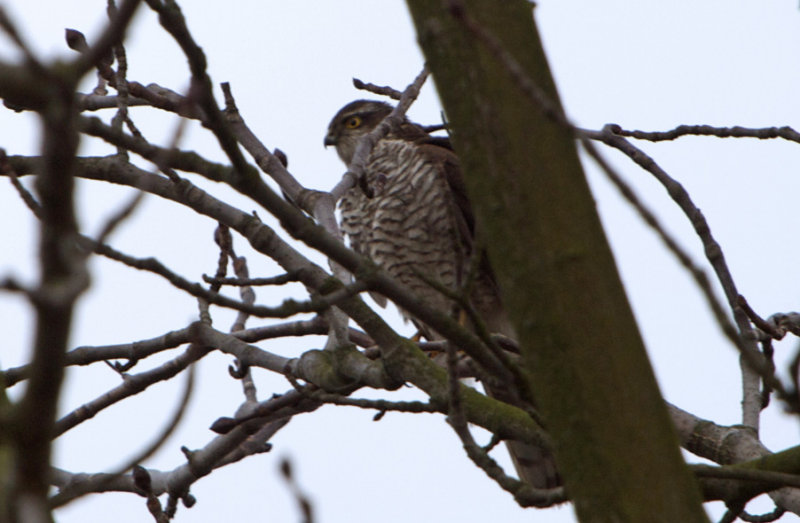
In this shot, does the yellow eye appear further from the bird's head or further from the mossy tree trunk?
the mossy tree trunk

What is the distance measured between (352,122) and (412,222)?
5.48ft

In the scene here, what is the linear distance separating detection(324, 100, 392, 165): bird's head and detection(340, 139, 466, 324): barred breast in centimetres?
121

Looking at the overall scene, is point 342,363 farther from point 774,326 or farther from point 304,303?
point 774,326

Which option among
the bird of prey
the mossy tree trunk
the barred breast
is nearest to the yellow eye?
the bird of prey

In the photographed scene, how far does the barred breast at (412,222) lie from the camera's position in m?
6.10

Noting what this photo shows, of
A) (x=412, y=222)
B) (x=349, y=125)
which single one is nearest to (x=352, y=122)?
(x=349, y=125)

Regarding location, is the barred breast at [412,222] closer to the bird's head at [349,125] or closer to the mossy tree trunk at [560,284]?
the bird's head at [349,125]

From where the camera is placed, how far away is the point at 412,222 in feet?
20.2

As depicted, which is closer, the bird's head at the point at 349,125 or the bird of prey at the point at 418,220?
the bird of prey at the point at 418,220

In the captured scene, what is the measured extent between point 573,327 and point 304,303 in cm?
61

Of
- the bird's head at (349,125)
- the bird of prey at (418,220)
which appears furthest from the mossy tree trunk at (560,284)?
the bird's head at (349,125)

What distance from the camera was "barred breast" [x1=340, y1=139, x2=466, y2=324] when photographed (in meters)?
6.10

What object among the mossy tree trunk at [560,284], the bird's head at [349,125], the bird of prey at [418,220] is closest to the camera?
the mossy tree trunk at [560,284]

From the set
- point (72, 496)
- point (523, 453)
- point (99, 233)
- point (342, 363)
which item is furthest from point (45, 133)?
point (523, 453)
